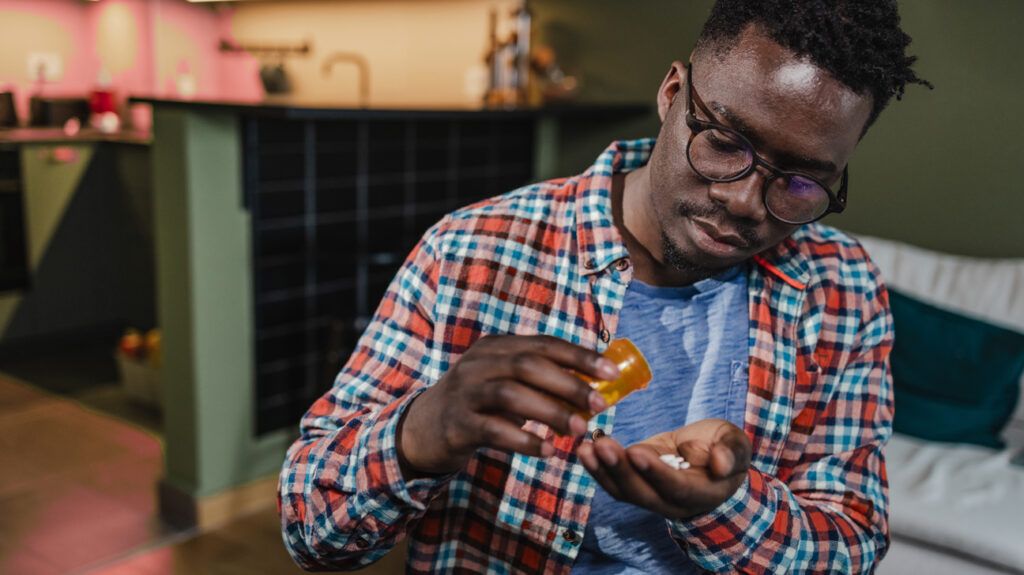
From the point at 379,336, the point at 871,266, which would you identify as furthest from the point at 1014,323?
the point at 379,336

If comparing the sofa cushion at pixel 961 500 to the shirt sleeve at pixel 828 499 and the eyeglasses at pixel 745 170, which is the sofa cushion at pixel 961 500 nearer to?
the shirt sleeve at pixel 828 499

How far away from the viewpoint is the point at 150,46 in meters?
5.38

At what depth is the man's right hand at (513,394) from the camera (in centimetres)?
67

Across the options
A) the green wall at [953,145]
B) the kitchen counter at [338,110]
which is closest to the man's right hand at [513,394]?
the kitchen counter at [338,110]

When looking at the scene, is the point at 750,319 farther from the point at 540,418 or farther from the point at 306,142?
the point at 306,142

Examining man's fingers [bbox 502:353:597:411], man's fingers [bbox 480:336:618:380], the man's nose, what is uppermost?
the man's nose

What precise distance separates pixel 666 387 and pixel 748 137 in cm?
28

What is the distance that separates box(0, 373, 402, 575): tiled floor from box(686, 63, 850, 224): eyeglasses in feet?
6.02

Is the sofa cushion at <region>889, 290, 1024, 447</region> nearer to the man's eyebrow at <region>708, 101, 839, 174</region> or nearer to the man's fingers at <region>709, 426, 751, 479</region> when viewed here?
the man's eyebrow at <region>708, 101, 839, 174</region>

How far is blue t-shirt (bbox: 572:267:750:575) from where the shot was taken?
0.97m

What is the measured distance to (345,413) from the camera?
0.93 metres

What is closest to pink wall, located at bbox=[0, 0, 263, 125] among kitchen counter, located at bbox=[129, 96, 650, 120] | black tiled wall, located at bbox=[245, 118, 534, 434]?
black tiled wall, located at bbox=[245, 118, 534, 434]

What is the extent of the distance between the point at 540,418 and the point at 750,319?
43cm

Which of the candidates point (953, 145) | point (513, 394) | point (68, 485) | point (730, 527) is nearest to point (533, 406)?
point (513, 394)
